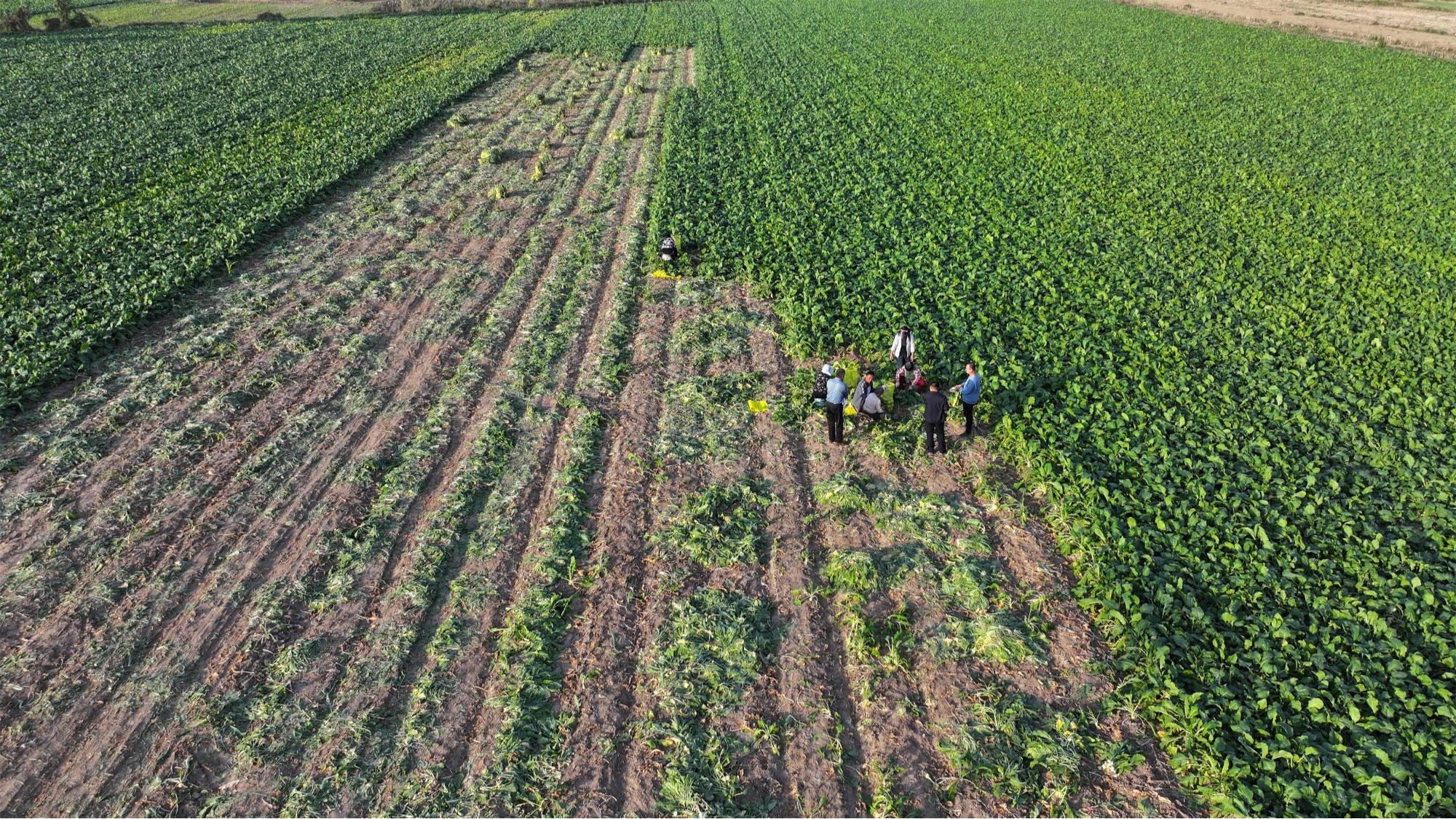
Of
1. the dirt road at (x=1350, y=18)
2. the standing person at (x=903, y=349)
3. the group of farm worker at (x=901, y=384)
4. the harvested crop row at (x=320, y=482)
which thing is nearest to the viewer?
the harvested crop row at (x=320, y=482)

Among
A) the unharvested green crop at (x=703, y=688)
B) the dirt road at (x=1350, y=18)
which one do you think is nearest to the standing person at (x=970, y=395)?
the unharvested green crop at (x=703, y=688)

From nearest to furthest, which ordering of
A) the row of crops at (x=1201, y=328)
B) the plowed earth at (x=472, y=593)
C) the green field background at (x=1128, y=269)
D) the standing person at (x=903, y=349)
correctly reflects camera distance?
the plowed earth at (x=472, y=593)
the row of crops at (x=1201, y=328)
the green field background at (x=1128, y=269)
the standing person at (x=903, y=349)

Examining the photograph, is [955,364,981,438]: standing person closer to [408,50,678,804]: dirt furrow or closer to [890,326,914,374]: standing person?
[890,326,914,374]: standing person

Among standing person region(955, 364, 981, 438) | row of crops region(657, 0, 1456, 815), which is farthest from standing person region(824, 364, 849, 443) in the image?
row of crops region(657, 0, 1456, 815)

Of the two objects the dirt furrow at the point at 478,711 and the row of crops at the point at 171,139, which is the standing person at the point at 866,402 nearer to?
the dirt furrow at the point at 478,711

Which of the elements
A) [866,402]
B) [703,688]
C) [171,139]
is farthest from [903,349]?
[171,139]

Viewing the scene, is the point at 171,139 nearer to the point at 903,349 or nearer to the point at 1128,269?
the point at 903,349

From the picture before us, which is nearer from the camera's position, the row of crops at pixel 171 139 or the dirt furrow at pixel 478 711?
the dirt furrow at pixel 478 711
